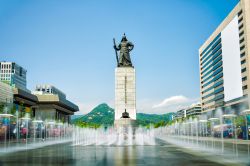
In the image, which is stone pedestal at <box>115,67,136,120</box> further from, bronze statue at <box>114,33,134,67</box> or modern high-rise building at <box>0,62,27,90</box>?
modern high-rise building at <box>0,62,27,90</box>

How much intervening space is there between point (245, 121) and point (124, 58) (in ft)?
83.8

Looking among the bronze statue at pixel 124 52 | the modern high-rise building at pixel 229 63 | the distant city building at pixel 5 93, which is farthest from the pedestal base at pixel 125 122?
the distant city building at pixel 5 93

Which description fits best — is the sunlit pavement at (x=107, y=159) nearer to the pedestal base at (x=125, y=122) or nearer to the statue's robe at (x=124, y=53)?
the pedestal base at (x=125, y=122)

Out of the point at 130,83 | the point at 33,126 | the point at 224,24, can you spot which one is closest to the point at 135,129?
the point at 130,83

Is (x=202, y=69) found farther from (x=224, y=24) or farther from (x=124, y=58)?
(x=124, y=58)

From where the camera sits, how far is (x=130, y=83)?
60.0m

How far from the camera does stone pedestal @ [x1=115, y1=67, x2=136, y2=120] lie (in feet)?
192

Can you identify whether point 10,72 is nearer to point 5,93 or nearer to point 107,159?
point 5,93

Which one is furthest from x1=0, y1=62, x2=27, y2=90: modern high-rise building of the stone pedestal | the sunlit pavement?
the sunlit pavement

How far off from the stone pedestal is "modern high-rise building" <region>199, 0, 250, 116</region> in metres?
27.2

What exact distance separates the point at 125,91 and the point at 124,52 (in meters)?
8.34

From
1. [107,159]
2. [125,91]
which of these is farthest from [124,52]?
[107,159]

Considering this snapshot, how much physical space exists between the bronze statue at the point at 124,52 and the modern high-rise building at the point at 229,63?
94.1 ft

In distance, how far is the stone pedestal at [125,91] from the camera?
58.7 metres
